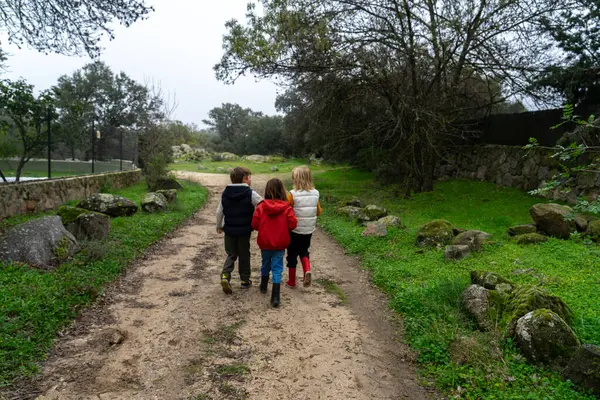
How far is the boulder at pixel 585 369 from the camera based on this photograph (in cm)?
Answer: 314

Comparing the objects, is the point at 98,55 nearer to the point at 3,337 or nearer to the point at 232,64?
the point at 232,64

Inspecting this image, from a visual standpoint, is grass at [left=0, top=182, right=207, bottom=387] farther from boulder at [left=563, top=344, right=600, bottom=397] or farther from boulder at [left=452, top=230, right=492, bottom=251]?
boulder at [left=452, top=230, right=492, bottom=251]

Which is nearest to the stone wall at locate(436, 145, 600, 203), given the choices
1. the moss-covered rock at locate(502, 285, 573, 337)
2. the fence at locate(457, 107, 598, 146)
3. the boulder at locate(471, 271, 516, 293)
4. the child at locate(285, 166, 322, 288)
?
the fence at locate(457, 107, 598, 146)

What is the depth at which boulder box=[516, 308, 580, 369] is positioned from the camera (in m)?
3.54

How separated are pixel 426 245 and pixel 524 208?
501 centimetres

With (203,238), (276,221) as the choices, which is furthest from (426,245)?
(203,238)

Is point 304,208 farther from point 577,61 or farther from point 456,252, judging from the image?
point 577,61

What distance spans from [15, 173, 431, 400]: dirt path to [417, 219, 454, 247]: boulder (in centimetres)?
214

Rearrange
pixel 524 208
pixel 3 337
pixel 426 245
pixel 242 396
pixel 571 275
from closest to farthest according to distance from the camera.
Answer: pixel 242 396 → pixel 3 337 → pixel 571 275 → pixel 426 245 → pixel 524 208

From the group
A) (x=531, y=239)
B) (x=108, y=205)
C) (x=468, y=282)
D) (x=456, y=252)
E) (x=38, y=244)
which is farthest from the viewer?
(x=108, y=205)

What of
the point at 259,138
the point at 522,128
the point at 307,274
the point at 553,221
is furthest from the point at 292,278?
the point at 259,138

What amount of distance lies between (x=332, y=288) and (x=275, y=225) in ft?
4.61

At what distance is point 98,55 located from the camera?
8500mm

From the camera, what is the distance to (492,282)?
4910 mm
